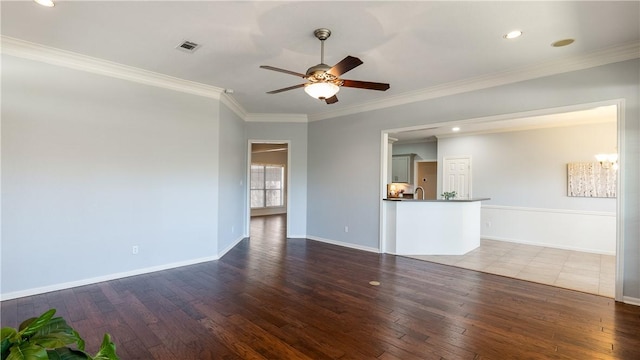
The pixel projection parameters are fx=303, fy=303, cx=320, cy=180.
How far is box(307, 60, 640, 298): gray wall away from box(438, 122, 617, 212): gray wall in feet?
10.5

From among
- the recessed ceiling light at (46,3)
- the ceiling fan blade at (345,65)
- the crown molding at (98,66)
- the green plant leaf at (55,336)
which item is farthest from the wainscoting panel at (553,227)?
the recessed ceiling light at (46,3)

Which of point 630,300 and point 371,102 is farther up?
point 371,102

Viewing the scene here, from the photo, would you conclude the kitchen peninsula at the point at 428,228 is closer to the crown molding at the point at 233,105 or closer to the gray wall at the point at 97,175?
the gray wall at the point at 97,175

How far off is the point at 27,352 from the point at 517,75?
5.00 meters

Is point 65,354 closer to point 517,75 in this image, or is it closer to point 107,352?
point 107,352

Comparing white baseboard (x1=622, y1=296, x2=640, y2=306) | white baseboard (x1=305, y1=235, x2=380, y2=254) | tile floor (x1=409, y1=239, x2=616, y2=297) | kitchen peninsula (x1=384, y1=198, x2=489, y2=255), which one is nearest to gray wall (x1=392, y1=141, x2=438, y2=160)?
tile floor (x1=409, y1=239, x2=616, y2=297)

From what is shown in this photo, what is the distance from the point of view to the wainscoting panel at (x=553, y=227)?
5.74m

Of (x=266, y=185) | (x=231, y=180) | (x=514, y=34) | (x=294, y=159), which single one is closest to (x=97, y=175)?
(x=231, y=180)

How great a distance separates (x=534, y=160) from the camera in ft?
21.6

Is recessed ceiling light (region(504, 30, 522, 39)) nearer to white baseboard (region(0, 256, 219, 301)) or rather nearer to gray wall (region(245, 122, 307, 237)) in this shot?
gray wall (region(245, 122, 307, 237))

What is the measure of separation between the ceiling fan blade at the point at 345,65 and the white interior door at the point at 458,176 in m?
5.93

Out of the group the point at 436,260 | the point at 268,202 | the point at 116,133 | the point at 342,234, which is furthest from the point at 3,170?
the point at 268,202

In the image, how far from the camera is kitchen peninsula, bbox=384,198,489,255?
539cm

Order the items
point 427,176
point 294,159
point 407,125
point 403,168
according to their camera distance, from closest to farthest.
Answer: point 407,125 → point 294,159 → point 403,168 → point 427,176
